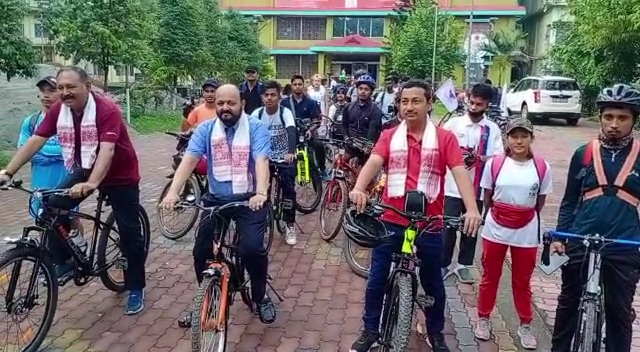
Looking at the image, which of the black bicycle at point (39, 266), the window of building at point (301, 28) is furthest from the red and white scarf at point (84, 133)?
the window of building at point (301, 28)

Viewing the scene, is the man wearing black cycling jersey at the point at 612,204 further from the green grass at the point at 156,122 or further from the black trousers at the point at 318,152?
the green grass at the point at 156,122

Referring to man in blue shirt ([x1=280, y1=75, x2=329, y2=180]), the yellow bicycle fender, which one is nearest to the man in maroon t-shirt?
the yellow bicycle fender

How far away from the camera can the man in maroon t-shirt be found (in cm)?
418

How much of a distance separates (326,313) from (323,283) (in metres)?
0.71

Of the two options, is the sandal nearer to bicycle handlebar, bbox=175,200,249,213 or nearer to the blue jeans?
bicycle handlebar, bbox=175,200,249,213

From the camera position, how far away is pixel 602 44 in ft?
59.4

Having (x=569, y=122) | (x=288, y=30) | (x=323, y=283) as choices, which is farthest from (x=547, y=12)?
(x=323, y=283)

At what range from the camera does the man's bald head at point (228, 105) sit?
13.6 ft

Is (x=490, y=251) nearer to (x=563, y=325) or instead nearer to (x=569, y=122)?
(x=563, y=325)

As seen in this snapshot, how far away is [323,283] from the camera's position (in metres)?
5.58

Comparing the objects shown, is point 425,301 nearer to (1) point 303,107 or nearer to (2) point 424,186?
(2) point 424,186

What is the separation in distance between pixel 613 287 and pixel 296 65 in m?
53.6

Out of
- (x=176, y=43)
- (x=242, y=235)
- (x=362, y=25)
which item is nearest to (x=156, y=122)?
(x=176, y=43)

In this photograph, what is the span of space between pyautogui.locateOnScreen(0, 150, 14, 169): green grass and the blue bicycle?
11.0m
